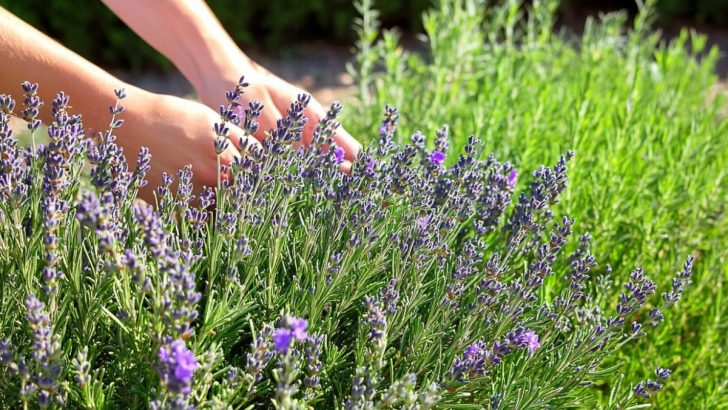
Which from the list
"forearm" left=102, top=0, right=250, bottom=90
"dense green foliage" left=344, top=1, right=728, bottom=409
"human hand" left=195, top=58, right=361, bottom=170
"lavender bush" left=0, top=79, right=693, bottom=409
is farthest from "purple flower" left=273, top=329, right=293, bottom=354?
"dense green foliage" left=344, top=1, right=728, bottom=409

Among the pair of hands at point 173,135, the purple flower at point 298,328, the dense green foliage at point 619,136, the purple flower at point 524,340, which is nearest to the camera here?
the purple flower at point 298,328

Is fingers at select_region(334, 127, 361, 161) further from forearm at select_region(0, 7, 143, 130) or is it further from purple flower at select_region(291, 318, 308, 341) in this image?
purple flower at select_region(291, 318, 308, 341)

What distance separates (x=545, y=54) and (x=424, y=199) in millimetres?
2434

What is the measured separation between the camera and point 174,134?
179cm

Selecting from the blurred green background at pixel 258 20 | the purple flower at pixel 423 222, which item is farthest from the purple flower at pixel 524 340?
the blurred green background at pixel 258 20

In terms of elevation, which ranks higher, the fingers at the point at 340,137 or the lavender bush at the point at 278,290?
the fingers at the point at 340,137

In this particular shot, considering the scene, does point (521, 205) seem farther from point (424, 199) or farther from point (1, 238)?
point (1, 238)

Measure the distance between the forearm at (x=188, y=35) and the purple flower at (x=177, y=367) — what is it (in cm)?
119

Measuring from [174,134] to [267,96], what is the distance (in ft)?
1.15

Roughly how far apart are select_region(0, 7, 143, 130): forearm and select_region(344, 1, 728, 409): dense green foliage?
110 centimetres

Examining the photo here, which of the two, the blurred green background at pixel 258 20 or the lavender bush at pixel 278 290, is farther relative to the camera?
the blurred green background at pixel 258 20

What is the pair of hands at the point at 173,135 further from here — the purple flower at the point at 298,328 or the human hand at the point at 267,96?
the purple flower at the point at 298,328

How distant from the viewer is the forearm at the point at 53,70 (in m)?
1.85

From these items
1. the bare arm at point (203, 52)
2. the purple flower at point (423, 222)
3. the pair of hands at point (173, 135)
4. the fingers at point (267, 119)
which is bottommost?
the purple flower at point (423, 222)
